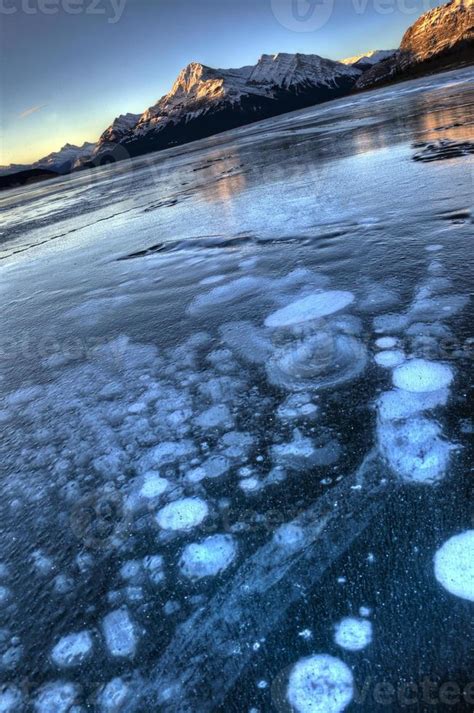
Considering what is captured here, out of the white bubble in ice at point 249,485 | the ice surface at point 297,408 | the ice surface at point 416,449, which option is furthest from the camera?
the ice surface at point 297,408

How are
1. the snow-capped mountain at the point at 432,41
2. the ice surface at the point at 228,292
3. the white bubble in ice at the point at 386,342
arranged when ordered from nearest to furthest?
the white bubble in ice at the point at 386,342 < the ice surface at the point at 228,292 < the snow-capped mountain at the point at 432,41

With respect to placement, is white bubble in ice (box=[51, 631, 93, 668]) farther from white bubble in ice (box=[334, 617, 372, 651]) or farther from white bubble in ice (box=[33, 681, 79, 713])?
white bubble in ice (box=[334, 617, 372, 651])

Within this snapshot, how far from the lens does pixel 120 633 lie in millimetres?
1112

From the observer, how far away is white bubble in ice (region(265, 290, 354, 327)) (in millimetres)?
2521

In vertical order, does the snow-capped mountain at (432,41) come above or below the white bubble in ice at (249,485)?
above

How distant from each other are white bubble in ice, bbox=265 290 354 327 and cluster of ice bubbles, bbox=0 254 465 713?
0.05 feet

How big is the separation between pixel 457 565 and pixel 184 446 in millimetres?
1003

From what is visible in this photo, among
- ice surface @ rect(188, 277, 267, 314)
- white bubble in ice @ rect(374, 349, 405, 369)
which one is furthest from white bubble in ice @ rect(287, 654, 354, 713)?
ice surface @ rect(188, 277, 267, 314)

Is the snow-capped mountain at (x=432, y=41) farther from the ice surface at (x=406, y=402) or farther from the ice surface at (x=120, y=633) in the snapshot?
the ice surface at (x=120, y=633)

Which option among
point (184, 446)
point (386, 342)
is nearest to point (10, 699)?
point (184, 446)

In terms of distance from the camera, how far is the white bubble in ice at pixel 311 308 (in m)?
2.52

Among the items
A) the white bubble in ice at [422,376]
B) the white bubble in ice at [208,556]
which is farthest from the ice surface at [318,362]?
the white bubble in ice at [208,556]

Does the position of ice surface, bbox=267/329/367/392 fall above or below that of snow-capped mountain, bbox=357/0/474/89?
below

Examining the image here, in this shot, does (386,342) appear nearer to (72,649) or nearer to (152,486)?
(152,486)
